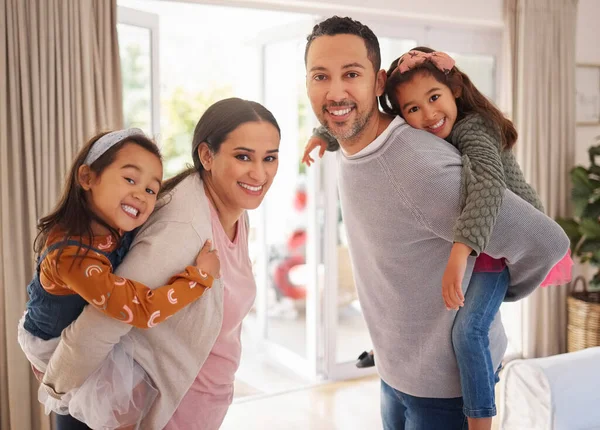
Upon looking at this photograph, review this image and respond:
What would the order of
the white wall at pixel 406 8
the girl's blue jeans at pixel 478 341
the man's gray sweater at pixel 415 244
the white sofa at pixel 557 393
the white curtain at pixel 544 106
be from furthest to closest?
the white curtain at pixel 544 106
the white wall at pixel 406 8
the white sofa at pixel 557 393
the girl's blue jeans at pixel 478 341
the man's gray sweater at pixel 415 244

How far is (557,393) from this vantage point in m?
1.99

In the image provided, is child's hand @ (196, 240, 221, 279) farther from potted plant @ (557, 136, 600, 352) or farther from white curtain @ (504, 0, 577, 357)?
white curtain @ (504, 0, 577, 357)

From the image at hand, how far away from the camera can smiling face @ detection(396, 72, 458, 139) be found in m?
1.52

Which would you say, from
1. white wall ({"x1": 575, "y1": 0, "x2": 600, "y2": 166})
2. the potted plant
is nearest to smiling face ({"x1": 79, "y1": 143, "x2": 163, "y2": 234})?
the potted plant

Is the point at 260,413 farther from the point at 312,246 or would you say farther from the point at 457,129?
the point at 457,129

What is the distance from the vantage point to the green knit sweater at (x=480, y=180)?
1.29 metres

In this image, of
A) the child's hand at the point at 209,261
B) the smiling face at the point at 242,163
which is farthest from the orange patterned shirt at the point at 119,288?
the smiling face at the point at 242,163

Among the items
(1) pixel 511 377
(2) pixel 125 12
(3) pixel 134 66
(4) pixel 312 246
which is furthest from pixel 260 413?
(2) pixel 125 12

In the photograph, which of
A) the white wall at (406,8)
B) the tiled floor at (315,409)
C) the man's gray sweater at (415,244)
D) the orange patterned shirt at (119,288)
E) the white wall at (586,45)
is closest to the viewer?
the orange patterned shirt at (119,288)

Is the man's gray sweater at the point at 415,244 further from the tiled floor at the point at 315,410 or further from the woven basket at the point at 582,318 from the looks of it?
the woven basket at the point at 582,318

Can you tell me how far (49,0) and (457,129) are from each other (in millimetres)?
2268

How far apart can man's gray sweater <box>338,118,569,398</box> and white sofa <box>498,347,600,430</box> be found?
519 millimetres

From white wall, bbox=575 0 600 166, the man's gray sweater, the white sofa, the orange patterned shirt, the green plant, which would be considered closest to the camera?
the orange patterned shirt

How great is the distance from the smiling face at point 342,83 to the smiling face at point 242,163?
15 cm
